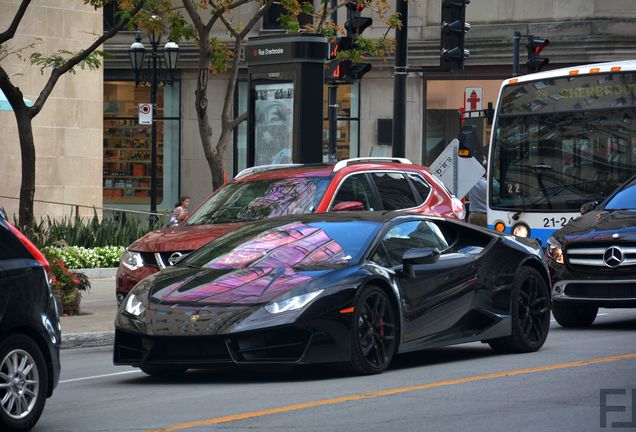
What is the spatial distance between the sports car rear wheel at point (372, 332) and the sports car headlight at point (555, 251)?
518cm

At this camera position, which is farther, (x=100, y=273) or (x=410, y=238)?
(x=100, y=273)

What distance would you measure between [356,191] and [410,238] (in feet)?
12.5

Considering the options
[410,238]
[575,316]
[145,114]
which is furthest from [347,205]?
[145,114]

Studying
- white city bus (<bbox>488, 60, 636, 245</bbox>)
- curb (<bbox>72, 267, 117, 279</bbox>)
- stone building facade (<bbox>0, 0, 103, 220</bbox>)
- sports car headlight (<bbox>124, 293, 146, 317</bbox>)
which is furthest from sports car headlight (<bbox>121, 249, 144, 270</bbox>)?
stone building facade (<bbox>0, 0, 103, 220</bbox>)

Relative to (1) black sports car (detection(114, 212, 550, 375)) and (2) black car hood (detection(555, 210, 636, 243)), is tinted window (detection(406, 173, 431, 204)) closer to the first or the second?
(2) black car hood (detection(555, 210, 636, 243))

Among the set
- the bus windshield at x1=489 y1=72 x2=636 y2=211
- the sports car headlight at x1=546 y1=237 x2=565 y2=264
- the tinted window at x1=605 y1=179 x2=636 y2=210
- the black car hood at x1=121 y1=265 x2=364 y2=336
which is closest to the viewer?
the black car hood at x1=121 y1=265 x2=364 y2=336

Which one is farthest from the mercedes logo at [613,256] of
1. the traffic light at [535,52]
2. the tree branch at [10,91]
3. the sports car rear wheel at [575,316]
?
the traffic light at [535,52]

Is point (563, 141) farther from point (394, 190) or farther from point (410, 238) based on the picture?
point (410, 238)

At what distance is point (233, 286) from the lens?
35.4 ft

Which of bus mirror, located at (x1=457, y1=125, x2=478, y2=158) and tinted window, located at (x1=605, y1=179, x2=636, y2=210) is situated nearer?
tinted window, located at (x1=605, y1=179, x2=636, y2=210)

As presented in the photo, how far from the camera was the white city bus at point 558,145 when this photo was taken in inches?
771

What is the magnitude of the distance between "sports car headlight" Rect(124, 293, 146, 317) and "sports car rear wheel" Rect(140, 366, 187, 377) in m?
0.46

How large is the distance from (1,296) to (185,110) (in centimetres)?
3505

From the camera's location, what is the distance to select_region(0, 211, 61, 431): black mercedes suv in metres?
8.41
